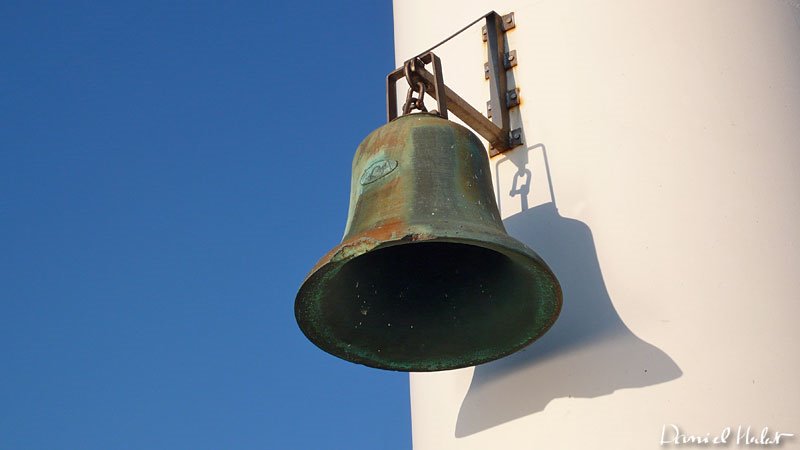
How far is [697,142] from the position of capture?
3594mm

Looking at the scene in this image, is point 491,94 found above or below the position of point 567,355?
above

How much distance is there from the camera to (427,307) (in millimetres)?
3562

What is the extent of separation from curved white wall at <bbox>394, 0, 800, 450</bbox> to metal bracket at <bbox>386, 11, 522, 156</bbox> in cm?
5

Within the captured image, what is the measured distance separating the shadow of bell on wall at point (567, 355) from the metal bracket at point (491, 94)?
30cm

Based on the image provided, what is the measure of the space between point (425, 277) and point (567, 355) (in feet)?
1.63

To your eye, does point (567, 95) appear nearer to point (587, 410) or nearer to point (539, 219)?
point (539, 219)

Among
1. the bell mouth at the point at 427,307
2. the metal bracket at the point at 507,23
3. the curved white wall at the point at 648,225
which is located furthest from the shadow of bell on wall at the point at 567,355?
the metal bracket at the point at 507,23

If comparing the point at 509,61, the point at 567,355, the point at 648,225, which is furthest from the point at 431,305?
the point at 509,61

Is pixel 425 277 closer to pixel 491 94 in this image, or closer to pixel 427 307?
pixel 427 307

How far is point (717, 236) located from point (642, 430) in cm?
62

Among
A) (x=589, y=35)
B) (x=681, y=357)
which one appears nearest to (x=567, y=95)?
(x=589, y=35)

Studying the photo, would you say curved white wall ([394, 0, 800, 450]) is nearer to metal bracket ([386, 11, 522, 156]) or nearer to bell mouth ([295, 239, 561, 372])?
metal bracket ([386, 11, 522, 156])

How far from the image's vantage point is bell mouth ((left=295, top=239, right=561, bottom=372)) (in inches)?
132

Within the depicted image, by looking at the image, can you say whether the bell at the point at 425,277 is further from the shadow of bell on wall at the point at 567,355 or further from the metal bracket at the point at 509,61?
the metal bracket at the point at 509,61
